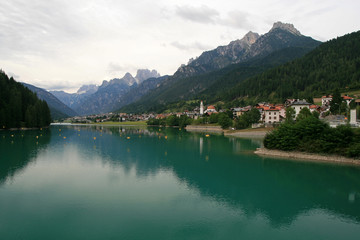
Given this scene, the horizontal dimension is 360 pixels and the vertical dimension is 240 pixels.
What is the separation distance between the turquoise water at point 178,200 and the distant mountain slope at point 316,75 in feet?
368

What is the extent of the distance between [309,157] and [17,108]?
120 metres

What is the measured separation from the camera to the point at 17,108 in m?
111

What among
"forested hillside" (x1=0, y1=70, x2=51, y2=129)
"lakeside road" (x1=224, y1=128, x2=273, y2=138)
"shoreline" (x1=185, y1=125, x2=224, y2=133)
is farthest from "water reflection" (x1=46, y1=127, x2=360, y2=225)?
"forested hillside" (x1=0, y1=70, x2=51, y2=129)

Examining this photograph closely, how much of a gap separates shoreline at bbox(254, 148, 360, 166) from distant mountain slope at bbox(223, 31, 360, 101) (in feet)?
317

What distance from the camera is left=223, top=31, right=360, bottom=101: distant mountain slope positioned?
136m

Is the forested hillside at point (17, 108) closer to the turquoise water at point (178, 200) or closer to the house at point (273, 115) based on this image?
the turquoise water at point (178, 200)

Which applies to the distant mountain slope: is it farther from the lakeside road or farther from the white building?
the lakeside road

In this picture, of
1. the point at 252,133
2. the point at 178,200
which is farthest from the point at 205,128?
the point at 178,200

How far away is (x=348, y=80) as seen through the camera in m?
131

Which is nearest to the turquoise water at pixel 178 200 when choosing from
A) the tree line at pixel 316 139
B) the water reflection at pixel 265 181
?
the water reflection at pixel 265 181

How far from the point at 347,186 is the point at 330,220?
1261cm

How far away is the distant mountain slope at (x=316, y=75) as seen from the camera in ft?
445

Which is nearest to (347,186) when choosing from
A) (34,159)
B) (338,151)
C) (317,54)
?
(338,151)

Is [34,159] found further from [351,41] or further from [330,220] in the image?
[351,41]
